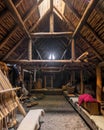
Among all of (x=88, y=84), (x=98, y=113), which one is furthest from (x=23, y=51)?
(x=98, y=113)

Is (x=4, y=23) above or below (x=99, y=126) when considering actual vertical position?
above

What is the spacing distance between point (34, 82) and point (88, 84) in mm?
6636

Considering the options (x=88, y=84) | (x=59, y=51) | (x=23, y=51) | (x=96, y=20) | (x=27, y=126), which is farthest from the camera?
(x=59, y=51)

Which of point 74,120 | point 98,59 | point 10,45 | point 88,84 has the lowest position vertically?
point 74,120

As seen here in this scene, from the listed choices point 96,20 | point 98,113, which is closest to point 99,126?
point 98,113

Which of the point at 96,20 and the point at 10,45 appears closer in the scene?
the point at 96,20

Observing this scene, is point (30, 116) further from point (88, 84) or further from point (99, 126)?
point (88, 84)

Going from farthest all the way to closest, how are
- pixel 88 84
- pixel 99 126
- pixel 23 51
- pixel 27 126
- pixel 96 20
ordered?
pixel 88 84 < pixel 23 51 < pixel 96 20 < pixel 99 126 < pixel 27 126

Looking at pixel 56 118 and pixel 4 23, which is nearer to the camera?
pixel 4 23

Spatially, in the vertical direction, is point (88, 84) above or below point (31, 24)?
below

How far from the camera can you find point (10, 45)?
761cm

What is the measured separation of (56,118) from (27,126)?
2.77 m

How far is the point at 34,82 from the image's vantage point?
55.1ft

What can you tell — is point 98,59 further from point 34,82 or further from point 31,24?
point 34,82
